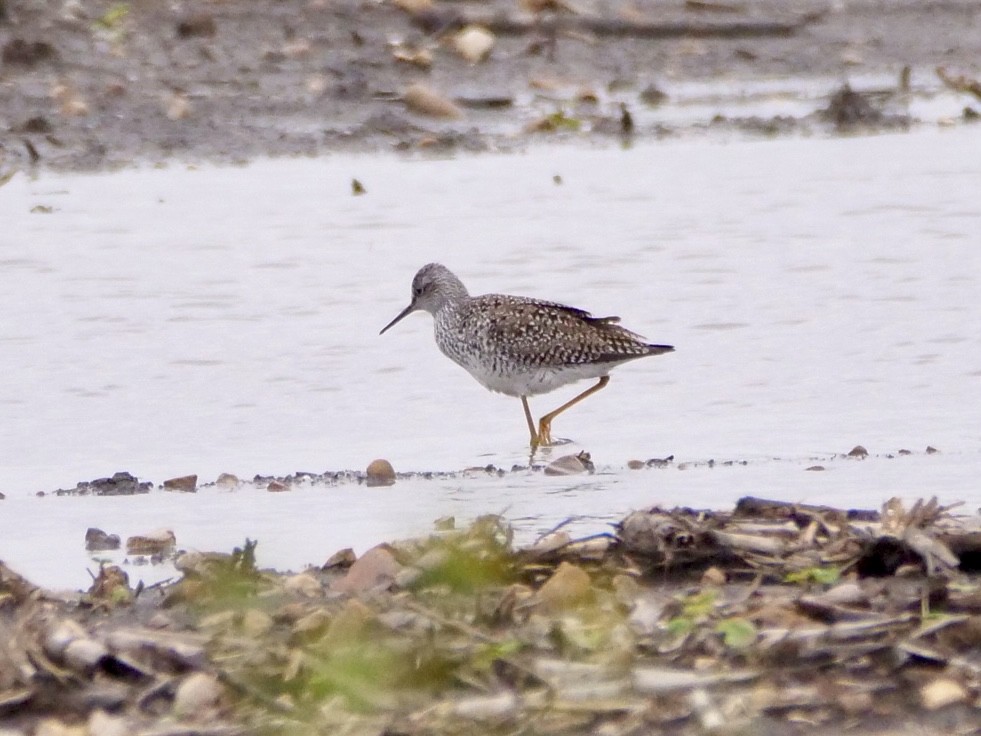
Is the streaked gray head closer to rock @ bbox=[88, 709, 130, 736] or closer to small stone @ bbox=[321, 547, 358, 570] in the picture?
small stone @ bbox=[321, 547, 358, 570]

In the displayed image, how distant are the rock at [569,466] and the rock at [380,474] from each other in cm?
58

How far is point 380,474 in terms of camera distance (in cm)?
652

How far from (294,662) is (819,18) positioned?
47.9 ft

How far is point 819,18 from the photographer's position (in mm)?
17438

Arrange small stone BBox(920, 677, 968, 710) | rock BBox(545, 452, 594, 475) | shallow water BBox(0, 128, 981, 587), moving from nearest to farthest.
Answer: small stone BBox(920, 677, 968, 710), shallow water BBox(0, 128, 981, 587), rock BBox(545, 452, 594, 475)

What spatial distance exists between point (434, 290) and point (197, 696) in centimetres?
527

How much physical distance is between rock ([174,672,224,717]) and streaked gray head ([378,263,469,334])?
502 centimetres

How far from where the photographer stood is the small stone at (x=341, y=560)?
4898 mm

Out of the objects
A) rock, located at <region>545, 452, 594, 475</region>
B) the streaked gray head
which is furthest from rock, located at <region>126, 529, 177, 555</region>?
the streaked gray head

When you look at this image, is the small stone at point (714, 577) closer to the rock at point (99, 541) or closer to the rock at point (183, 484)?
the rock at point (99, 541)

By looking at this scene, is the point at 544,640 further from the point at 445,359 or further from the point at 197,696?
the point at 445,359

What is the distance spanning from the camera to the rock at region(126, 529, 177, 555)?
5508 mm

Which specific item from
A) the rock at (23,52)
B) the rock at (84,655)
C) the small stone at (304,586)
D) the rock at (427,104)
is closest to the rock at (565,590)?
the small stone at (304,586)

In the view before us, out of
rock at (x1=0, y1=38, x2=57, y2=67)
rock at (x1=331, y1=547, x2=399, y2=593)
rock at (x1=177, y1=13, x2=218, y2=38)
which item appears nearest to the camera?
rock at (x1=331, y1=547, x2=399, y2=593)
